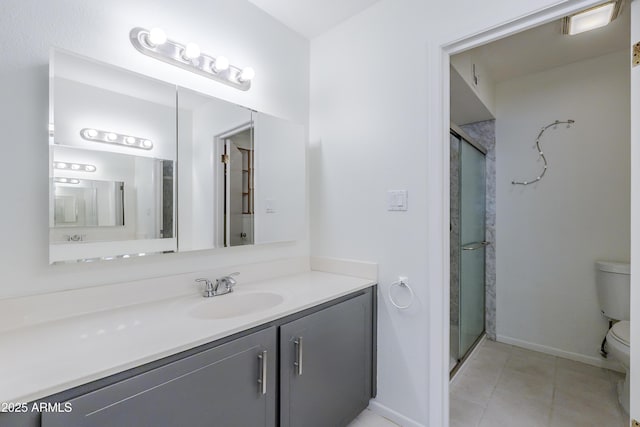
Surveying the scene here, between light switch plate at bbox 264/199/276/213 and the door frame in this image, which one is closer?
the door frame

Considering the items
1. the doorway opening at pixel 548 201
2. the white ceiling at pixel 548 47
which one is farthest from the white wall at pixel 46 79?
the white ceiling at pixel 548 47

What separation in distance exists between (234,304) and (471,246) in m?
1.95

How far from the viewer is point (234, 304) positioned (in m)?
1.51

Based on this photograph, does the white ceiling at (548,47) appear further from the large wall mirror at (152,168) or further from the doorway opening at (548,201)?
the large wall mirror at (152,168)

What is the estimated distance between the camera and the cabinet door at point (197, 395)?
0.77 m

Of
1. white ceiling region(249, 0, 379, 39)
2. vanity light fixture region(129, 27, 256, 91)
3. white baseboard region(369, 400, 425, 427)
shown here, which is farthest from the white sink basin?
white ceiling region(249, 0, 379, 39)

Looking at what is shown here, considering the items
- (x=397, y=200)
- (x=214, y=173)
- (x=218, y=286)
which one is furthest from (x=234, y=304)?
(x=397, y=200)

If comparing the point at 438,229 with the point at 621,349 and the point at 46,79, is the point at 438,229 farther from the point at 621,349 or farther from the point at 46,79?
the point at 46,79

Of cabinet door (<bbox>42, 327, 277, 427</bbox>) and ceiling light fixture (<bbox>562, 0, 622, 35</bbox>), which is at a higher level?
ceiling light fixture (<bbox>562, 0, 622, 35</bbox>)

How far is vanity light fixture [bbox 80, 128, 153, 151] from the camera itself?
1.19 m

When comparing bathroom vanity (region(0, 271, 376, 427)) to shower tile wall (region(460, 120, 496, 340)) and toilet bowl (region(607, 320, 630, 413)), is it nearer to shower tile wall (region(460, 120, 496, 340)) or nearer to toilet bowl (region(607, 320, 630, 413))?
toilet bowl (region(607, 320, 630, 413))

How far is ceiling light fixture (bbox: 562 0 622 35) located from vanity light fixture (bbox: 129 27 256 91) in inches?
73.6

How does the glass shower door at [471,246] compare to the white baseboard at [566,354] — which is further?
the glass shower door at [471,246]

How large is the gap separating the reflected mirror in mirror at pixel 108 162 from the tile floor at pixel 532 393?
198 centimetres
